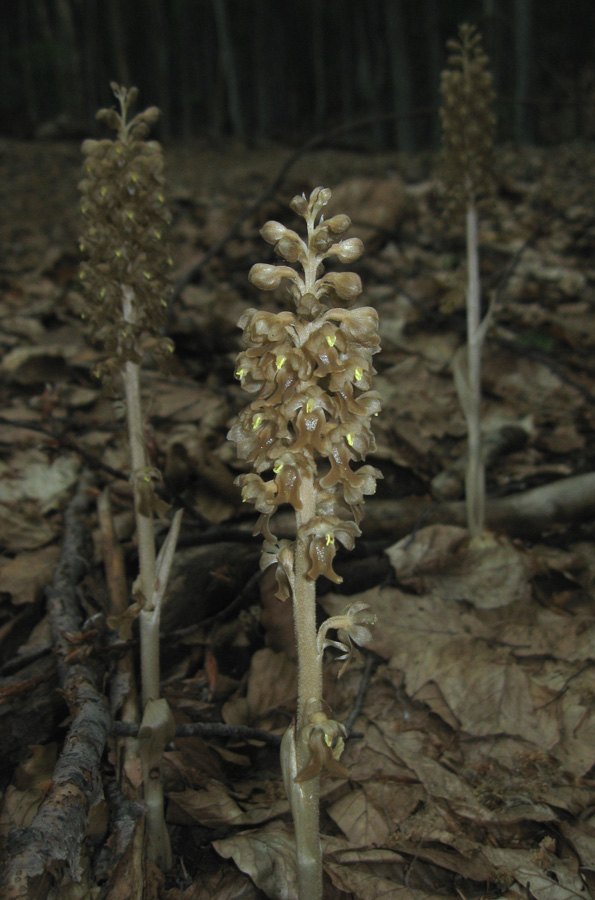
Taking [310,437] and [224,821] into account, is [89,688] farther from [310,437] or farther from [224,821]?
[310,437]

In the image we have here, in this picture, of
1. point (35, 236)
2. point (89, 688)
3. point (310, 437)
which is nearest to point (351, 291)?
point (310, 437)

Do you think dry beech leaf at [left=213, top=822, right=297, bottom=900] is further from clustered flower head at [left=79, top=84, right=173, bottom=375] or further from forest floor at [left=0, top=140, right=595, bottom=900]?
clustered flower head at [left=79, top=84, right=173, bottom=375]

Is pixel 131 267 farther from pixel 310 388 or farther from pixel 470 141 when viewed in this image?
pixel 470 141

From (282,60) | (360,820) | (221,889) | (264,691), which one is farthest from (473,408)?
(282,60)

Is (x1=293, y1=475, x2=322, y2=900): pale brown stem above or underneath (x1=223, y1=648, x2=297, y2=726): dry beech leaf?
above

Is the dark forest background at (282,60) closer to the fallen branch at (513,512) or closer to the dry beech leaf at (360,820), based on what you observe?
→ the fallen branch at (513,512)

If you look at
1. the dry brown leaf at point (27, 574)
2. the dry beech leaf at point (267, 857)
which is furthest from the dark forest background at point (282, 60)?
the dry beech leaf at point (267, 857)

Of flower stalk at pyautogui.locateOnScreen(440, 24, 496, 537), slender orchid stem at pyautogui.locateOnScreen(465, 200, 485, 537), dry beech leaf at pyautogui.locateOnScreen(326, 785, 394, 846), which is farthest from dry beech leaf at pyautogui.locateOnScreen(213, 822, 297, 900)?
flower stalk at pyautogui.locateOnScreen(440, 24, 496, 537)
